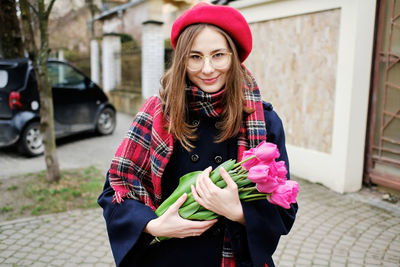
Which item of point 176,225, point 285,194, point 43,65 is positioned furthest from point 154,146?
point 43,65

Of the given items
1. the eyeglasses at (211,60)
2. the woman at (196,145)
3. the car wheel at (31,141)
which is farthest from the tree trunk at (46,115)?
the eyeglasses at (211,60)

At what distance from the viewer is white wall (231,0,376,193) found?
5359 mm

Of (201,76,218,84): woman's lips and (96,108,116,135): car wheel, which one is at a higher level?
(201,76,218,84): woman's lips

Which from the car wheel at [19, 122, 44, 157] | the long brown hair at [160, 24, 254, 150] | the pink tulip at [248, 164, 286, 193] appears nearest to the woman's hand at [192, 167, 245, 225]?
the pink tulip at [248, 164, 286, 193]

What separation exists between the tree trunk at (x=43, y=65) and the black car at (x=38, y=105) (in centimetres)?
196

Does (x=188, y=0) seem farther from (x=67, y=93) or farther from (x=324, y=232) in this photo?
(x=324, y=232)

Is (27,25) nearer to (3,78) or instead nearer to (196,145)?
(3,78)

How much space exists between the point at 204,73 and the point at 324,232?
3.45 m

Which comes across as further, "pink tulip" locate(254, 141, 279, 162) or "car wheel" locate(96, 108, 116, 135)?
"car wheel" locate(96, 108, 116, 135)

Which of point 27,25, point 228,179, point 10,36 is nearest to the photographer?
point 228,179

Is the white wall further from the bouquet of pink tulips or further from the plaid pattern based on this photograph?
the bouquet of pink tulips

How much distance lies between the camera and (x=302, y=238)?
429cm

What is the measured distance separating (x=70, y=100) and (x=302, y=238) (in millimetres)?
6242

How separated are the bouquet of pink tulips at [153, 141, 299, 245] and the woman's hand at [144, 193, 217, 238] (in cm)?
3
